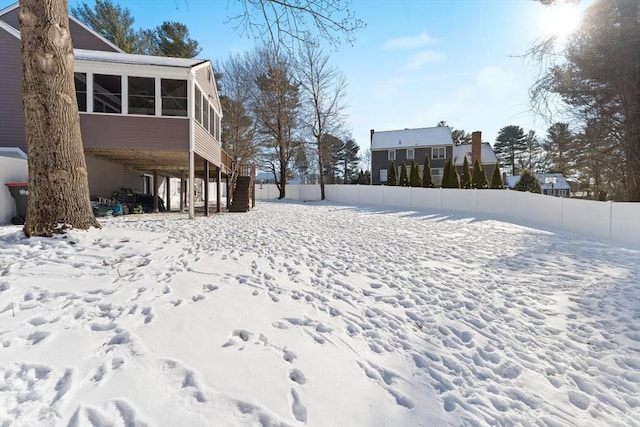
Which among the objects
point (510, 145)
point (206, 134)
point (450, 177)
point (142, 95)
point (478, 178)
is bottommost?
point (478, 178)

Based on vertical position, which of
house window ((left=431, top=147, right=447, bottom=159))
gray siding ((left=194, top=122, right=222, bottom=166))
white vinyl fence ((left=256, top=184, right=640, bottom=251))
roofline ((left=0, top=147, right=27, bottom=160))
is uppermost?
house window ((left=431, top=147, right=447, bottom=159))

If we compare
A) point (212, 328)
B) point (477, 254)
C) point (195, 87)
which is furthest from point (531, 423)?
point (195, 87)

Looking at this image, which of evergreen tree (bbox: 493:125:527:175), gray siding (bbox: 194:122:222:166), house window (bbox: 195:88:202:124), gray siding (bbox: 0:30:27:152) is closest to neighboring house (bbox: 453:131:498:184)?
evergreen tree (bbox: 493:125:527:175)

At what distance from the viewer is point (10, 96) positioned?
34.1 ft

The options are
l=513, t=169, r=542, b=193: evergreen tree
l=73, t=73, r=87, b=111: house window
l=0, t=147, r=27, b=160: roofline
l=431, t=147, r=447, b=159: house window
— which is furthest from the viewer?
l=431, t=147, r=447, b=159: house window

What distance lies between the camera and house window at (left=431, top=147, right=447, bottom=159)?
3272cm

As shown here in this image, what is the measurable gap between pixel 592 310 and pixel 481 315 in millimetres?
1558

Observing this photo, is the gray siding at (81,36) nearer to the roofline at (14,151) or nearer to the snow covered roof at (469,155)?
the roofline at (14,151)

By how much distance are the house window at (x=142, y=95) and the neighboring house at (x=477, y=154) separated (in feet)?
92.8

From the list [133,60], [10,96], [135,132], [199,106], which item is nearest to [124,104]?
[135,132]

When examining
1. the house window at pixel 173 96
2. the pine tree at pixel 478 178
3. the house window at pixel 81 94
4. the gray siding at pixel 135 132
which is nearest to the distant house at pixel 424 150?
the pine tree at pixel 478 178

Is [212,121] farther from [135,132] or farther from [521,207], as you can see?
[521,207]

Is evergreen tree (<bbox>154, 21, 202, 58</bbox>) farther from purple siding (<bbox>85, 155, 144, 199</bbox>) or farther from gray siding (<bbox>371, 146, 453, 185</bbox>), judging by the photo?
gray siding (<bbox>371, 146, 453, 185</bbox>)

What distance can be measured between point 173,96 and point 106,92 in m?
2.30
